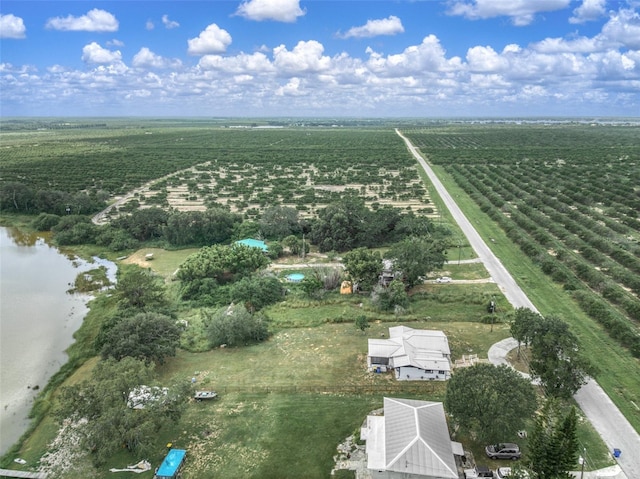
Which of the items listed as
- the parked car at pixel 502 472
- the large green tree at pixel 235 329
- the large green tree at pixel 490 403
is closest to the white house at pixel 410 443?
the large green tree at pixel 490 403

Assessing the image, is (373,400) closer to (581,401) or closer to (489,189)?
(581,401)

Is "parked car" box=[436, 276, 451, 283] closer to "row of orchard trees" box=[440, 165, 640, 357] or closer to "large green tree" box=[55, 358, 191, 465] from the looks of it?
"row of orchard trees" box=[440, 165, 640, 357]

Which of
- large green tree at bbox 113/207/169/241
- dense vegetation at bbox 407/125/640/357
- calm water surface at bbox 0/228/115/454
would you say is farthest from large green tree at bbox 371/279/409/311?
large green tree at bbox 113/207/169/241

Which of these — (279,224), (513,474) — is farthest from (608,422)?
(279,224)

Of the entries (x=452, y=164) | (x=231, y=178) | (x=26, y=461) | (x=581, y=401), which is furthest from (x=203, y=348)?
(x=452, y=164)

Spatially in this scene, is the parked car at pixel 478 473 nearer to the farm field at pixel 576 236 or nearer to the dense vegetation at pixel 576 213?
the farm field at pixel 576 236

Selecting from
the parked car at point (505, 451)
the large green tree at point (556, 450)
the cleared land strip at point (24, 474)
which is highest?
the large green tree at point (556, 450)
